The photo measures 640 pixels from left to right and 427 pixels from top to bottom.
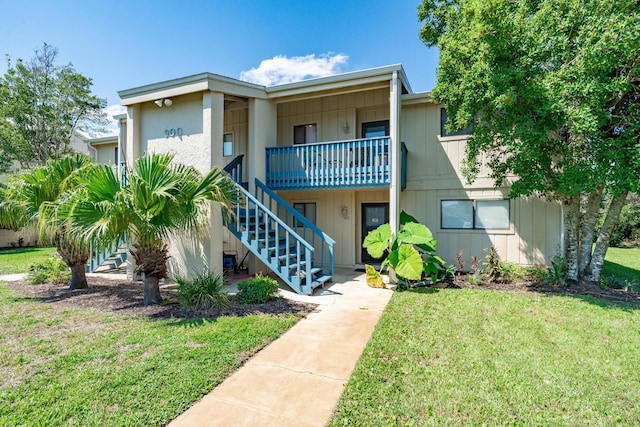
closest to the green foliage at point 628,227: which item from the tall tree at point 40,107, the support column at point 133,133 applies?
the support column at point 133,133

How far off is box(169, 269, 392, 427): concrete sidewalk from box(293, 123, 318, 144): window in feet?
22.7

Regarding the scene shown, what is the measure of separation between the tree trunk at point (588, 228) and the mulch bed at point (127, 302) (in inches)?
275

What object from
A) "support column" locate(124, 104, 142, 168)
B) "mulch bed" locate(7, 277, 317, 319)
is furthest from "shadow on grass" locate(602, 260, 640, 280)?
"support column" locate(124, 104, 142, 168)

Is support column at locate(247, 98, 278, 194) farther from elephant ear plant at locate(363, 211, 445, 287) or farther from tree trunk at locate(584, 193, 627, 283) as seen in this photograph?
tree trunk at locate(584, 193, 627, 283)

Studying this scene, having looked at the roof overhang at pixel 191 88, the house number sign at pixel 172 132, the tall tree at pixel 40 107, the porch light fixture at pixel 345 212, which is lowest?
the porch light fixture at pixel 345 212

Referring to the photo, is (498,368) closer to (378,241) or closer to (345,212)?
(378,241)

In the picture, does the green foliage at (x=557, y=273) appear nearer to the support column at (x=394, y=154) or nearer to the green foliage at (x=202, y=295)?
the support column at (x=394, y=154)

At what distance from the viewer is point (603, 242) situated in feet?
24.3

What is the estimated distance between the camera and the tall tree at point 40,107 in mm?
18406

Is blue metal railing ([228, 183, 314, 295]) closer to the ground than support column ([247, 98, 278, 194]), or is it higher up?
closer to the ground

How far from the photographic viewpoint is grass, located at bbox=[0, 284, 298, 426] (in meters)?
2.80

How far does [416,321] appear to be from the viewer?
525cm

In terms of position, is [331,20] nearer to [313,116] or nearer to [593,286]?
[313,116]

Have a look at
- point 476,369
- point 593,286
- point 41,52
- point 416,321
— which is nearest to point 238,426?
point 476,369
